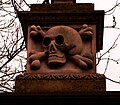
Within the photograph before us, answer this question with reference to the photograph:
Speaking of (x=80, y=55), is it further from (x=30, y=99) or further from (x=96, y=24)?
(x=30, y=99)

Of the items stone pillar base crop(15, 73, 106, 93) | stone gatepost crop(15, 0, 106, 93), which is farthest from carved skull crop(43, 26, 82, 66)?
stone pillar base crop(15, 73, 106, 93)

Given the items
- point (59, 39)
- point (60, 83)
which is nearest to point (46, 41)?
point (59, 39)

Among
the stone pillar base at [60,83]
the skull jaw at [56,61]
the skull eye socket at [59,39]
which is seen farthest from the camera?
the skull eye socket at [59,39]

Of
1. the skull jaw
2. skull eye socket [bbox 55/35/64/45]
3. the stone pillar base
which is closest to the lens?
the stone pillar base

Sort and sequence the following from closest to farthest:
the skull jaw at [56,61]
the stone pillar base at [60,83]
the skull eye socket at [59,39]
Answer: the stone pillar base at [60,83], the skull jaw at [56,61], the skull eye socket at [59,39]

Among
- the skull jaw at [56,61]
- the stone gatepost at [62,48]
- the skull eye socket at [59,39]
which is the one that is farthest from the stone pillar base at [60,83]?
the skull eye socket at [59,39]

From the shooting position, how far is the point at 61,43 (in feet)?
18.9

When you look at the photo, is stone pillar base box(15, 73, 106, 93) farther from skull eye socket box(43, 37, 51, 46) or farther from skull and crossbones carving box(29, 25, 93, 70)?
skull eye socket box(43, 37, 51, 46)

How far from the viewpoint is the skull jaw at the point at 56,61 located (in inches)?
221

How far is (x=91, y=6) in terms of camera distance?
6113mm

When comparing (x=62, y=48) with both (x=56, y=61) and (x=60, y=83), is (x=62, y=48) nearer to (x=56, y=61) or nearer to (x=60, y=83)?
(x=56, y=61)

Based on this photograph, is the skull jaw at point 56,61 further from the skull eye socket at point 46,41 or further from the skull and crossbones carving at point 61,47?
the skull eye socket at point 46,41

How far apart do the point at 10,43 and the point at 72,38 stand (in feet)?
14.6

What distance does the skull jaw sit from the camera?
18.4ft
